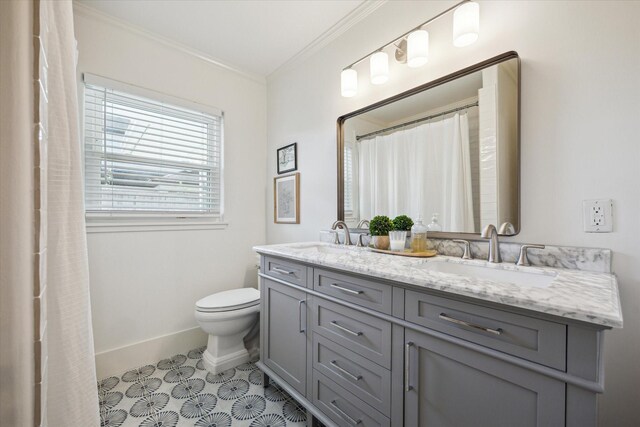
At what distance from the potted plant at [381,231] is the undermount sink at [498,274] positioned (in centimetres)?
33

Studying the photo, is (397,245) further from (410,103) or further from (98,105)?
(98,105)

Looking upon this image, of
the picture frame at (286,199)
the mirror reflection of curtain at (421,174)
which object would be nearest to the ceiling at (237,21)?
the mirror reflection of curtain at (421,174)

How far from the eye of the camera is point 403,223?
1566 mm

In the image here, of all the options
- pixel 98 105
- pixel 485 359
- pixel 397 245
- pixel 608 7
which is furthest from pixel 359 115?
pixel 98 105

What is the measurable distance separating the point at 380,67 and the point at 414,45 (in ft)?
0.82

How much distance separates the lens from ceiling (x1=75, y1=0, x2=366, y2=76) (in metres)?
1.86

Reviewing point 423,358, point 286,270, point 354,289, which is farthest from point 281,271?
point 423,358

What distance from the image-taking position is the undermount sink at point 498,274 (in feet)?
3.44

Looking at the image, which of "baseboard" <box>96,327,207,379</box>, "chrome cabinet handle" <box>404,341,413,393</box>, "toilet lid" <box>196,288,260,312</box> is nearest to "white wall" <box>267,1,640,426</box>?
"chrome cabinet handle" <box>404,341,413,393</box>

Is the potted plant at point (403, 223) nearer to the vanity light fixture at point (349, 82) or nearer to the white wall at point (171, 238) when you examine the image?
the vanity light fixture at point (349, 82)

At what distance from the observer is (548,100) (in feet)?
3.77

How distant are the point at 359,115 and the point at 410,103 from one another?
401 mm

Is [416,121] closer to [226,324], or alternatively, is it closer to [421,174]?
[421,174]

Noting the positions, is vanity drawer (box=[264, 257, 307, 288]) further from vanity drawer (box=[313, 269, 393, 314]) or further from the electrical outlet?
the electrical outlet
